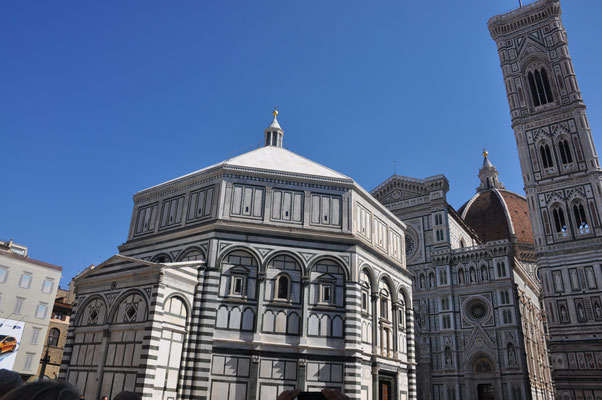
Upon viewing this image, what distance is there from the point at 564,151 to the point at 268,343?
124ft

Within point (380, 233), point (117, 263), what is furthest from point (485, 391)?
point (117, 263)

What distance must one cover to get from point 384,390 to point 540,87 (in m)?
39.2

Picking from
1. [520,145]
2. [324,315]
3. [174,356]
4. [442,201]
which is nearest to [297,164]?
[324,315]

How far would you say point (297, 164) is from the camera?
26484 mm

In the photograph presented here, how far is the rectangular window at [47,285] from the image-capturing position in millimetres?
37875

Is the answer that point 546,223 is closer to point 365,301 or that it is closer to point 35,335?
point 365,301

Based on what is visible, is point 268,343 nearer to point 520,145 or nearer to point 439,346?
point 439,346

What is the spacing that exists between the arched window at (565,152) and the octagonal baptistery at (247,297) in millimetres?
28119

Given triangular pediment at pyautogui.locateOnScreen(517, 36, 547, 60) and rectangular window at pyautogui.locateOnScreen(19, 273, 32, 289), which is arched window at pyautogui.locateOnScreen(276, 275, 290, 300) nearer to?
rectangular window at pyautogui.locateOnScreen(19, 273, 32, 289)

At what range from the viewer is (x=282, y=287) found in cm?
2192

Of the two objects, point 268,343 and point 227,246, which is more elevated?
point 227,246

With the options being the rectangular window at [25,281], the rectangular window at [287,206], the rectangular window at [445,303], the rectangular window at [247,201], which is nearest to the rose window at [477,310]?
the rectangular window at [445,303]

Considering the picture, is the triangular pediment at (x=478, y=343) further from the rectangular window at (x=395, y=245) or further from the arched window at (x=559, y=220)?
the rectangular window at (x=395, y=245)

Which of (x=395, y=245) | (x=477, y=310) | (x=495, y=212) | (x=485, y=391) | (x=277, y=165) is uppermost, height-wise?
(x=495, y=212)
